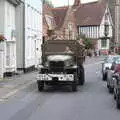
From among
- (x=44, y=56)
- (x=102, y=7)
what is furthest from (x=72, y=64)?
(x=102, y=7)

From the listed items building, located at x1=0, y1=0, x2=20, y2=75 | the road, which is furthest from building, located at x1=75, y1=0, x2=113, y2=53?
the road

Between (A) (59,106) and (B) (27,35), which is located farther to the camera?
(B) (27,35)

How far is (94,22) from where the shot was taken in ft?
352

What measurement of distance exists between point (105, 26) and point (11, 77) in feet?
263

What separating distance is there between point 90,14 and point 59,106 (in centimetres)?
9267

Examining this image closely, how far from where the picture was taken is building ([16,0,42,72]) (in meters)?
38.6

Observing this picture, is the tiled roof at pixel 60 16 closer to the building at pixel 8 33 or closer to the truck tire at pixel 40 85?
the building at pixel 8 33

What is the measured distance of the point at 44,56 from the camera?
2462 cm

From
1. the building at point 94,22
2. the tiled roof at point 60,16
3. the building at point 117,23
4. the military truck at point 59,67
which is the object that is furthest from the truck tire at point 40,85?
the building at point 117,23

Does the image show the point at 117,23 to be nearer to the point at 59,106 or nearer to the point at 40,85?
the point at 40,85

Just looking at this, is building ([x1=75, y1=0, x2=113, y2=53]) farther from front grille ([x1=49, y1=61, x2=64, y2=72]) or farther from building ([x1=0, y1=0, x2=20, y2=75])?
front grille ([x1=49, y1=61, x2=64, y2=72])

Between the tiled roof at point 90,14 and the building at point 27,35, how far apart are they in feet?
198

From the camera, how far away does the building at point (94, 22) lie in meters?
108

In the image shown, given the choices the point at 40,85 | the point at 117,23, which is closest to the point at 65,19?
the point at 117,23
